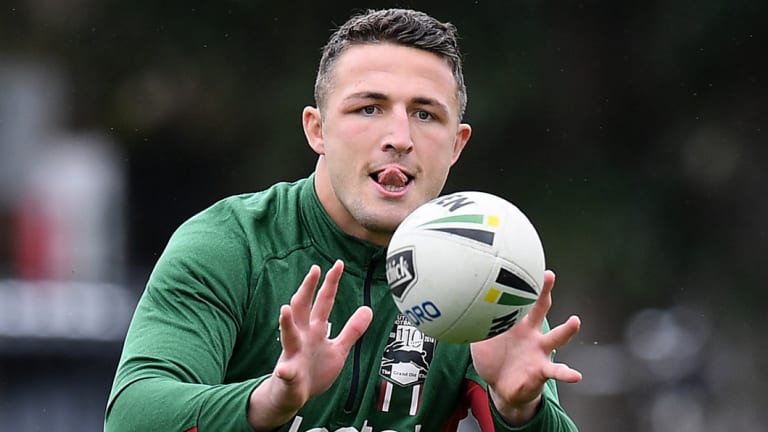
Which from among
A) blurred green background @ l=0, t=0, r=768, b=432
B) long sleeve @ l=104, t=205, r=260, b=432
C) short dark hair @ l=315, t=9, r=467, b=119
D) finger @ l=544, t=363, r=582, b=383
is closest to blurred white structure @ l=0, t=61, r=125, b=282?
blurred green background @ l=0, t=0, r=768, b=432

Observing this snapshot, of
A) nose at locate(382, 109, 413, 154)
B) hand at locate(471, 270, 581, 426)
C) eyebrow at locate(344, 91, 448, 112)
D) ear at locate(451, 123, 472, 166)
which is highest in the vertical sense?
eyebrow at locate(344, 91, 448, 112)

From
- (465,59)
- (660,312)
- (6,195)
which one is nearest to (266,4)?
(465,59)

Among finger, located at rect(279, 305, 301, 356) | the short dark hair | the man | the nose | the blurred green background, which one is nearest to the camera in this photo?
finger, located at rect(279, 305, 301, 356)

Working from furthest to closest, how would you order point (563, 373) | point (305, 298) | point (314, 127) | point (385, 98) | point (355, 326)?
point (314, 127)
point (385, 98)
point (563, 373)
point (355, 326)
point (305, 298)

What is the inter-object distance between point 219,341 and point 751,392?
524 inches

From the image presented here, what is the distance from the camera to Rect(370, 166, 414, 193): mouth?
6090 mm

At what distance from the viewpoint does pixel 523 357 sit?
5645 mm

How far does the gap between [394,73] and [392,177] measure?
454mm

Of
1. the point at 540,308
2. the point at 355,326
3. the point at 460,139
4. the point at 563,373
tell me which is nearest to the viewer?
the point at 355,326

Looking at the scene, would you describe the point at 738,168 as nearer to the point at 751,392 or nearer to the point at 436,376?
the point at 751,392

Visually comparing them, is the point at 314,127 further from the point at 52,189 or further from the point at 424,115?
the point at 52,189

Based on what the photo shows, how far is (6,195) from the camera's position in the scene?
1603 centimetres

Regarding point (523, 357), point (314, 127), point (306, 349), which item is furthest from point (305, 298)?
point (314, 127)

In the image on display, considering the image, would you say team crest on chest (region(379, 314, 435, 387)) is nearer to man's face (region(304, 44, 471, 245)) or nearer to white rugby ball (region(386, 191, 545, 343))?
man's face (region(304, 44, 471, 245))
